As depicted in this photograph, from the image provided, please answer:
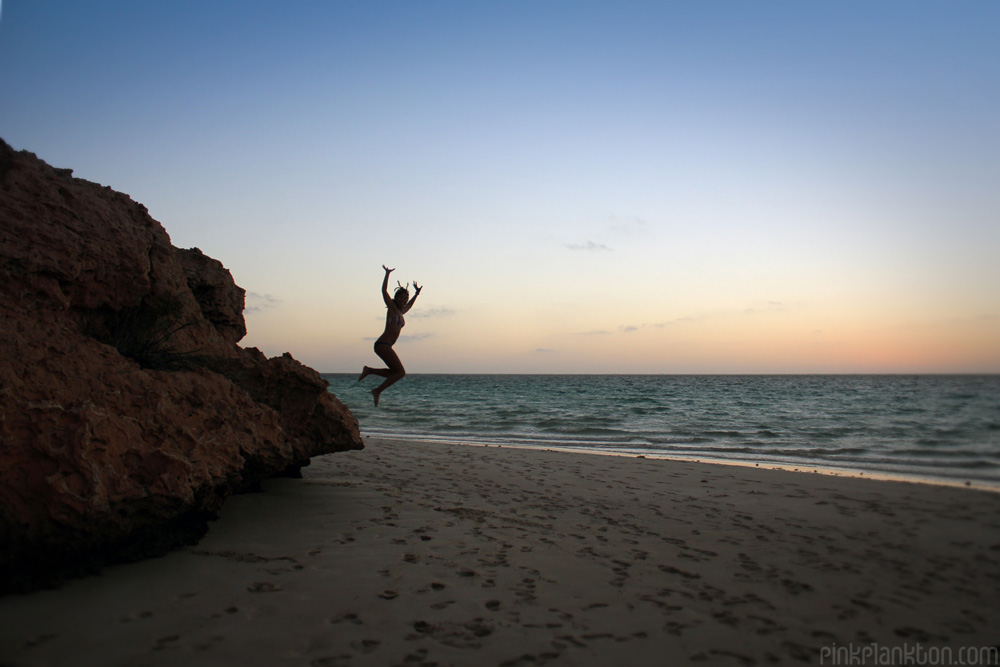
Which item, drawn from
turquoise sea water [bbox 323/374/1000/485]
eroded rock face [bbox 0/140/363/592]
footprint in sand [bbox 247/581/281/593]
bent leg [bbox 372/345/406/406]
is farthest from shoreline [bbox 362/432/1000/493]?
eroded rock face [bbox 0/140/363/592]

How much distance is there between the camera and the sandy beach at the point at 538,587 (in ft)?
10.9

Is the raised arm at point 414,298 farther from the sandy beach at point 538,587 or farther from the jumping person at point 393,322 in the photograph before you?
the sandy beach at point 538,587

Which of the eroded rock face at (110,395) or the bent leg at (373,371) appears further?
the bent leg at (373,371)

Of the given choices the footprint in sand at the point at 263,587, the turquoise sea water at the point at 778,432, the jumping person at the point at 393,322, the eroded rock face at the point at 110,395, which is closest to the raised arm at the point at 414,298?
the jumping person at the point at 393,322

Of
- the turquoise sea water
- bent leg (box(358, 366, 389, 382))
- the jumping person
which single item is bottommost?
the turquoise sea water

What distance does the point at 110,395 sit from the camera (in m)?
4.68

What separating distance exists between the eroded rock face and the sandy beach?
438 millimetres

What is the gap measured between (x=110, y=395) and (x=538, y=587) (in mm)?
3923

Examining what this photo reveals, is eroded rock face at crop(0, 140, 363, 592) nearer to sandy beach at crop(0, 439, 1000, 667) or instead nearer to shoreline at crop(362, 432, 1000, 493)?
sandy beach at crop(0, 439, 1000, 667)

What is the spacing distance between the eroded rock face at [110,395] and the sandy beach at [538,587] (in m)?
0.44

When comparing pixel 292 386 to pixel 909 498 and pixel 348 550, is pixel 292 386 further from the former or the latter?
pixel 909 498

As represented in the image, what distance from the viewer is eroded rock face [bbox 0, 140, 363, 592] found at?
393 centimetres

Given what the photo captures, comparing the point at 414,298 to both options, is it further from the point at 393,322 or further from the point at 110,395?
the point at 110,395

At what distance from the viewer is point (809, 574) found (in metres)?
4.49
